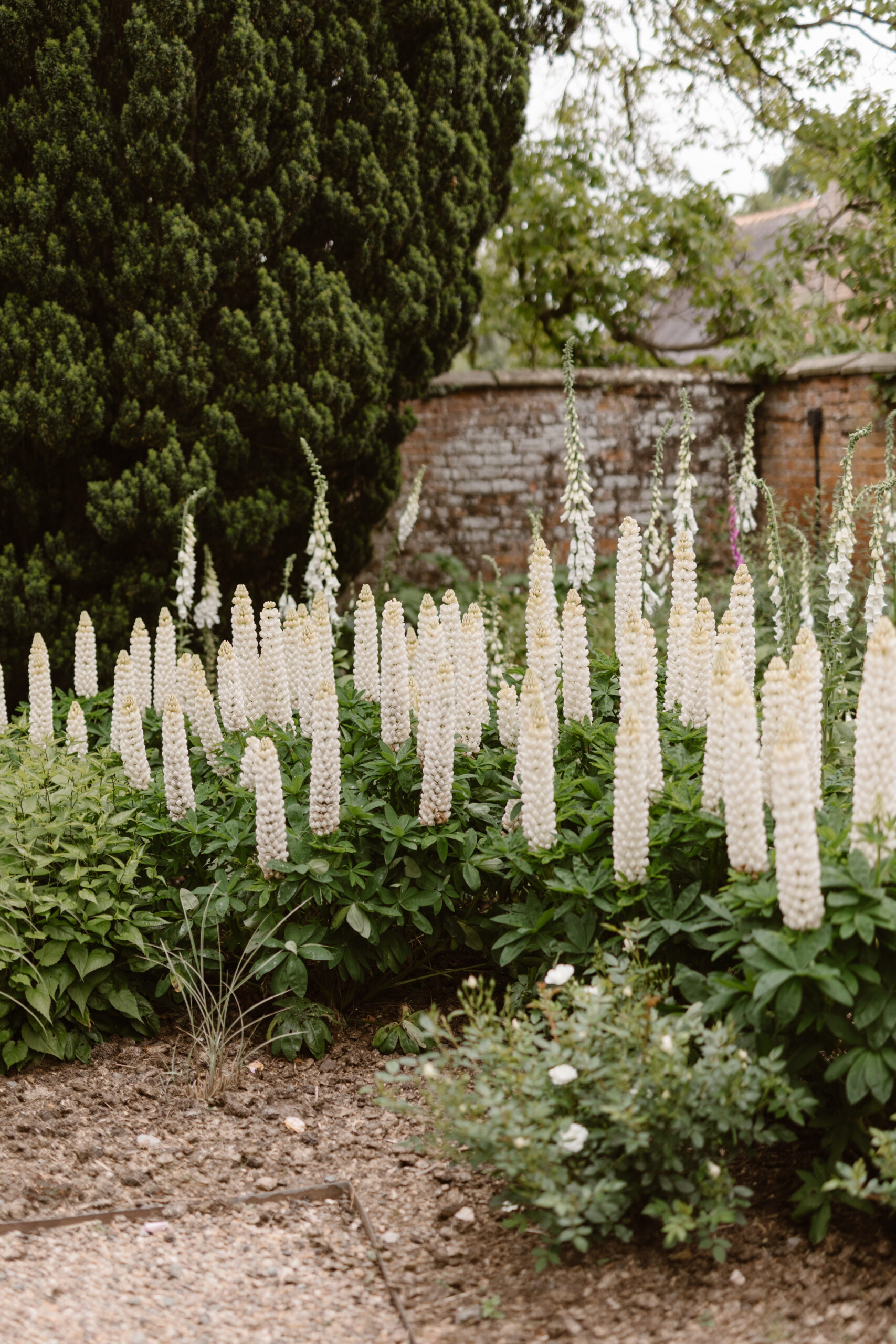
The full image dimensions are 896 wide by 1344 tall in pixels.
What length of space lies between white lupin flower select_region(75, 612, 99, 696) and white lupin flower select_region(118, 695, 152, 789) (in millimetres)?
1007

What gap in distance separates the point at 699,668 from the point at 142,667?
8.16ft

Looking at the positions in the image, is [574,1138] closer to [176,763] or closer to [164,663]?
[176,763]

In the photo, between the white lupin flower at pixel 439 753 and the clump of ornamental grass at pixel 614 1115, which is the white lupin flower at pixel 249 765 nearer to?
the white lupin flower at pixel 439 753

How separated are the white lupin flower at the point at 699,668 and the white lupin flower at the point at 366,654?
1.26m

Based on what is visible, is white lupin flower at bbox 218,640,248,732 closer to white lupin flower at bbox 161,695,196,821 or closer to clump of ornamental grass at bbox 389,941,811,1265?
white lupin flower at bbox 161,695,196,821

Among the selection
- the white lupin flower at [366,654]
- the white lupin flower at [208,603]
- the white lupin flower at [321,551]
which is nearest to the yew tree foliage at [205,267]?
the white lupin flower at [208,603]

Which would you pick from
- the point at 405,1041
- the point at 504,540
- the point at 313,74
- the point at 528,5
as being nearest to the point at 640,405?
the point at 504,540

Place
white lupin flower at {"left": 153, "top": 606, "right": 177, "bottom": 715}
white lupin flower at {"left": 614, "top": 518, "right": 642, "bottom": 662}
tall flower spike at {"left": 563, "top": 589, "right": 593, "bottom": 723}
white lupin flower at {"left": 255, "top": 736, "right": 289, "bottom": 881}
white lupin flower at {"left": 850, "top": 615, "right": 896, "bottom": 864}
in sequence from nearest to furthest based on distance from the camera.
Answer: white lupin flower at {"left": 850, "top": 615, "right": 896, "bottom": 864}, white lupin flower at {"left": 255, "top": 736, "right": 289, "bottom": 881}, tall flower spike at {"left": 563, "top": 589, "right": 593, "bottom": 723}, white lupin flower at {"left": 614, "top": 518, "right": 642, "bottom": 662}, white lupin flower at {"left": 153, "top": 606, "right": 177, "bottom": 715}

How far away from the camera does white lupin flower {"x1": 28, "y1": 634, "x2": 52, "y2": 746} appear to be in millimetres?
4730

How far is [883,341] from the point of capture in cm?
1043

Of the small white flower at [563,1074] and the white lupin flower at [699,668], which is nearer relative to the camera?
the small white flower at [563,1074]

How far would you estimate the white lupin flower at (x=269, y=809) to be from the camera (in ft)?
11.5

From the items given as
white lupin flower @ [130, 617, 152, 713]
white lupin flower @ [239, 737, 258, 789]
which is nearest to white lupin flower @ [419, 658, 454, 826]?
white lupin flower @ [239, 737, 258, 789]

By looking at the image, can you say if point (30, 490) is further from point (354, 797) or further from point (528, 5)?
point (528, 5)
